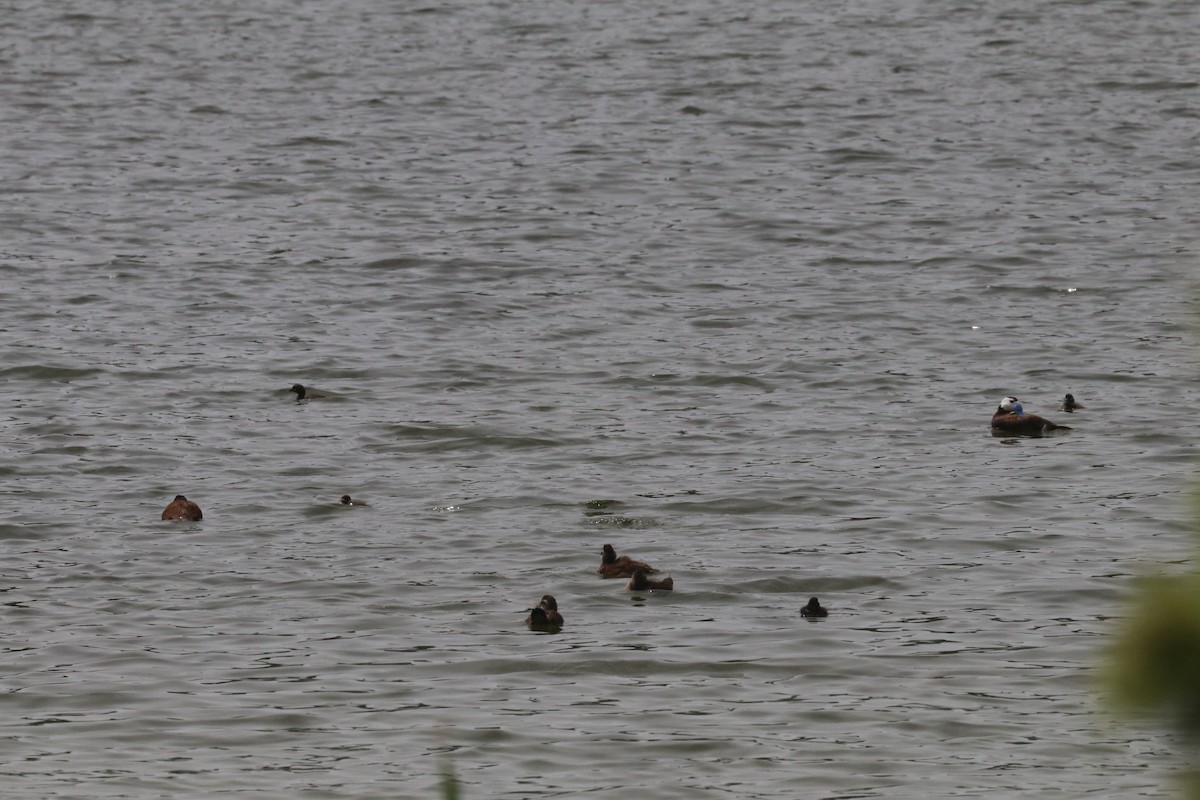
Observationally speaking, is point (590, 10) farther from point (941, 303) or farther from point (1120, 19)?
point (941, 303)

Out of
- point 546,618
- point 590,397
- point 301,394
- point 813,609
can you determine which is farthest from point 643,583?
point 301,394

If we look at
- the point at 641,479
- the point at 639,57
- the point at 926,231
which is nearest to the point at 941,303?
the point at 926,231

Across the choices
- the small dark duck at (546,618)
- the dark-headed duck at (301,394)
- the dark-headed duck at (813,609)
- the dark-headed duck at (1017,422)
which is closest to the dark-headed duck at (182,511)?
the small dark duck at (546,618)

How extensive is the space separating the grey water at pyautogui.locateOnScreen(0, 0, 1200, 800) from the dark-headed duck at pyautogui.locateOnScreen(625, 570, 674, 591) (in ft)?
0.60

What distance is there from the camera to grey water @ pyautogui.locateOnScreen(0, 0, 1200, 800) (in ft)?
40.5

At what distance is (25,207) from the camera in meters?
30.7

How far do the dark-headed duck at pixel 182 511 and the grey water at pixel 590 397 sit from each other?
18cm

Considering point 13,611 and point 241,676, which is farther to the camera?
point 13,611

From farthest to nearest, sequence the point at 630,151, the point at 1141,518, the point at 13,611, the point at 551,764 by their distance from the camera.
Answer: the point at 630,151, the point at 1141,518, the point at 13,611, the point at 551,764

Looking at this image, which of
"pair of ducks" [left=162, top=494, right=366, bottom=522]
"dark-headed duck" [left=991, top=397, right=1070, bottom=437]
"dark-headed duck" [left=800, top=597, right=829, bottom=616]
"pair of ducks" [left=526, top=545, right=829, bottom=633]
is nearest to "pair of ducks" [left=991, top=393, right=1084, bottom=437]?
"dark-headed duck" [left=991, top=397, right=1070, bottom=437]

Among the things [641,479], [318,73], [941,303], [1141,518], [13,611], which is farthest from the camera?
[318,73]

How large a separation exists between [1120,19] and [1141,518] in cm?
2876

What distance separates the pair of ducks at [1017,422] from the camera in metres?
19.5

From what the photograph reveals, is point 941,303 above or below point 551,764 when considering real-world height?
below
